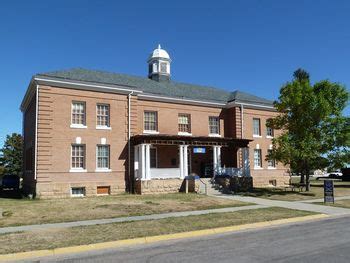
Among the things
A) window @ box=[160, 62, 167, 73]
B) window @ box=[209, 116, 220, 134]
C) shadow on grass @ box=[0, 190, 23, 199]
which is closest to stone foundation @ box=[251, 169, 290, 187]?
window @ box=[209, 116, 220, 134]

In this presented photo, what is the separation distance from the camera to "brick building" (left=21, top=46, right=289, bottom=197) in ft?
84.1

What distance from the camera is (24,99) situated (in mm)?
32281

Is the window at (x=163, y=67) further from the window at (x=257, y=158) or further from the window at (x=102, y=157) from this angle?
the window at (x=102, y=157)

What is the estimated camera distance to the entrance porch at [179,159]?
89.7 feet

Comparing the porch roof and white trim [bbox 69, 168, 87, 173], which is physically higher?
the porch roof

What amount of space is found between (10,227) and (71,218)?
8.30 ft

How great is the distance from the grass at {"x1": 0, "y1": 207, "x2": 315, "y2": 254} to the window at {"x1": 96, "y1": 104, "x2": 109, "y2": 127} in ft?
45.9

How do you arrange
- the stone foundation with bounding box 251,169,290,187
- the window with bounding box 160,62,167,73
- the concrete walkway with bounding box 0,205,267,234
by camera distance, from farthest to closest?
the window with bounding box 160,62,167,73
the stone foundation with bounding box 251,169,290,187
the concrete walkway with bounding box 0,205,267,234

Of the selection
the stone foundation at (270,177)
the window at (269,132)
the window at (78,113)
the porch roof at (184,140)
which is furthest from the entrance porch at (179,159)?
the window at (269,132)

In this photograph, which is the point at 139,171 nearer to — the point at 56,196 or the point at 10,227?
the point at 56,196

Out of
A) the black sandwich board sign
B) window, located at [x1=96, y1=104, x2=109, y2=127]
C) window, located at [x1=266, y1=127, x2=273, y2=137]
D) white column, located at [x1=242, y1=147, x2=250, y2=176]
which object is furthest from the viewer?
window, located at [x1=266, y1=127, x2=273, y2=137]

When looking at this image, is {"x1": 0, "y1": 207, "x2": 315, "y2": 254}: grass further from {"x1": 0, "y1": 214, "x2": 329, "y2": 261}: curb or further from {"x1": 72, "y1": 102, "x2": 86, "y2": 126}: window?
{"x1": 72, "y1": 102, "x2": 86, "y2": 126}: window

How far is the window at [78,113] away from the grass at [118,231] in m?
14.1

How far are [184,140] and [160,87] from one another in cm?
641
